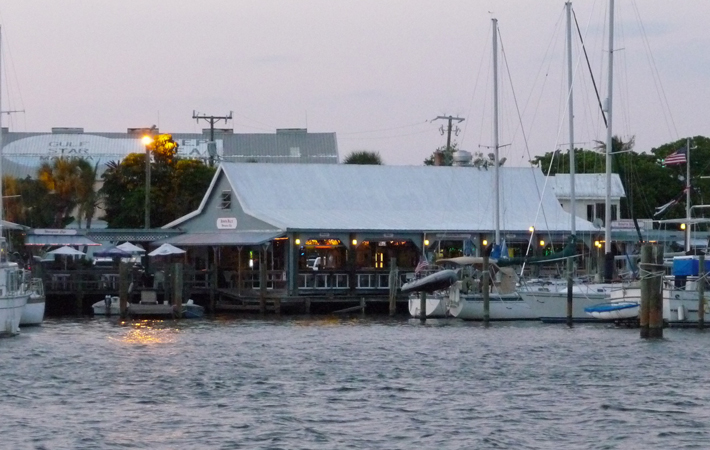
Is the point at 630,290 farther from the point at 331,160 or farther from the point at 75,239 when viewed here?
the point at 331,160

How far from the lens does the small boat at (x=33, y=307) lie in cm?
5256

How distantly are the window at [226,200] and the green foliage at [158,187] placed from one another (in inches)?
606

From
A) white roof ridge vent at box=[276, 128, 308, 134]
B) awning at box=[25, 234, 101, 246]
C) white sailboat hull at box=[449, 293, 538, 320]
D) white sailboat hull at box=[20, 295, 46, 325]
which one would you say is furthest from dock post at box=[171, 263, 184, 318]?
white roof ridge vent at box=[276, 128, 308, 134]

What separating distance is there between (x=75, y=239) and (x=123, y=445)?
43.7 meters

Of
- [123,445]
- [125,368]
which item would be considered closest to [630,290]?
[125,368]

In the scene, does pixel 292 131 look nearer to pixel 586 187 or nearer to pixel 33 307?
pixel 586 187

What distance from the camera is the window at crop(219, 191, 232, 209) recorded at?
7125cm

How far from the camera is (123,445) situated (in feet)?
85.4

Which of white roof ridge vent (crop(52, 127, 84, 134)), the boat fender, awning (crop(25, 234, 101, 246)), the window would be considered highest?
white roof ridge vent (crop(52, 127, 84, 134))

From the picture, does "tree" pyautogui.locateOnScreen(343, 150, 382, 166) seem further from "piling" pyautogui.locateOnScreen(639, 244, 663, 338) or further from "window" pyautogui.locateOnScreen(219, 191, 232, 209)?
"piling" pyautogui.locateOnScreen(639, 244, 663, 338)

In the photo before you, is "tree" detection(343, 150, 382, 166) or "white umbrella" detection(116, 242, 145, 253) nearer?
"white umbrella" detection(116, 242, 145, 253)

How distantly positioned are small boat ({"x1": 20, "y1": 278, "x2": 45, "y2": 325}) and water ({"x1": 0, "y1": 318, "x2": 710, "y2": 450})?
7.28 feet

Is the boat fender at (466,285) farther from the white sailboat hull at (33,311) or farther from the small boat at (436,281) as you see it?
the white sailboat hull at (33,311)

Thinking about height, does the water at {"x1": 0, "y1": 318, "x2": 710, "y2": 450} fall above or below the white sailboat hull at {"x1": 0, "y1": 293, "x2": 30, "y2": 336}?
below
